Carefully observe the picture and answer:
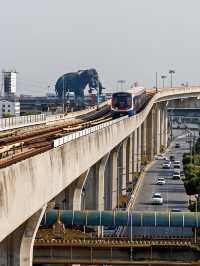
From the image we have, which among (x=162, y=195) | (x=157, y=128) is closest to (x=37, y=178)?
(x=162, y=195)

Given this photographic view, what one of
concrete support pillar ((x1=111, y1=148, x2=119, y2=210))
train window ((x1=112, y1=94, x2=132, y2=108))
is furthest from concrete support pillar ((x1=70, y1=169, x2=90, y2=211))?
train window ((x1=112, y1=94, x2=132, y2=108))

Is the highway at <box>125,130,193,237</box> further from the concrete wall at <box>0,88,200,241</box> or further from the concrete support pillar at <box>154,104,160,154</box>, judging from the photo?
the concrete support pillar at <box>154,104,160,154</box>

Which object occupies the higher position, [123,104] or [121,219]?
[123,104]

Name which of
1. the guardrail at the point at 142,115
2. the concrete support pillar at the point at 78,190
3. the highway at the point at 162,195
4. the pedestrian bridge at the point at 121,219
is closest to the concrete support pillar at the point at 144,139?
the guardrail at the point at 142,115

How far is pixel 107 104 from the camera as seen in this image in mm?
81812

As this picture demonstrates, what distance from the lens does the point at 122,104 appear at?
60.0 metres

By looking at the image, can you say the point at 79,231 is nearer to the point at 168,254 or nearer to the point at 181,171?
the point at 168,254

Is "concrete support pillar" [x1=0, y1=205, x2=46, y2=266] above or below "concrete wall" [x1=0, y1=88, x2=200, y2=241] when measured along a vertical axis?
below

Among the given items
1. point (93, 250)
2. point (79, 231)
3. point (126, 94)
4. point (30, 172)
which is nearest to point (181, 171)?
point (126, 94)

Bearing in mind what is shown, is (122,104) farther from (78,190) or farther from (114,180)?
(78,190)

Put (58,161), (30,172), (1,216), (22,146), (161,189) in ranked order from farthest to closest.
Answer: (161,189), (22,146), (58,161), (30,172), (1,216)

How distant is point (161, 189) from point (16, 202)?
5270cm

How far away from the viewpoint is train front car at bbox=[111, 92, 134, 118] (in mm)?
59628

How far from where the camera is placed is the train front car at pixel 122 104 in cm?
5963
